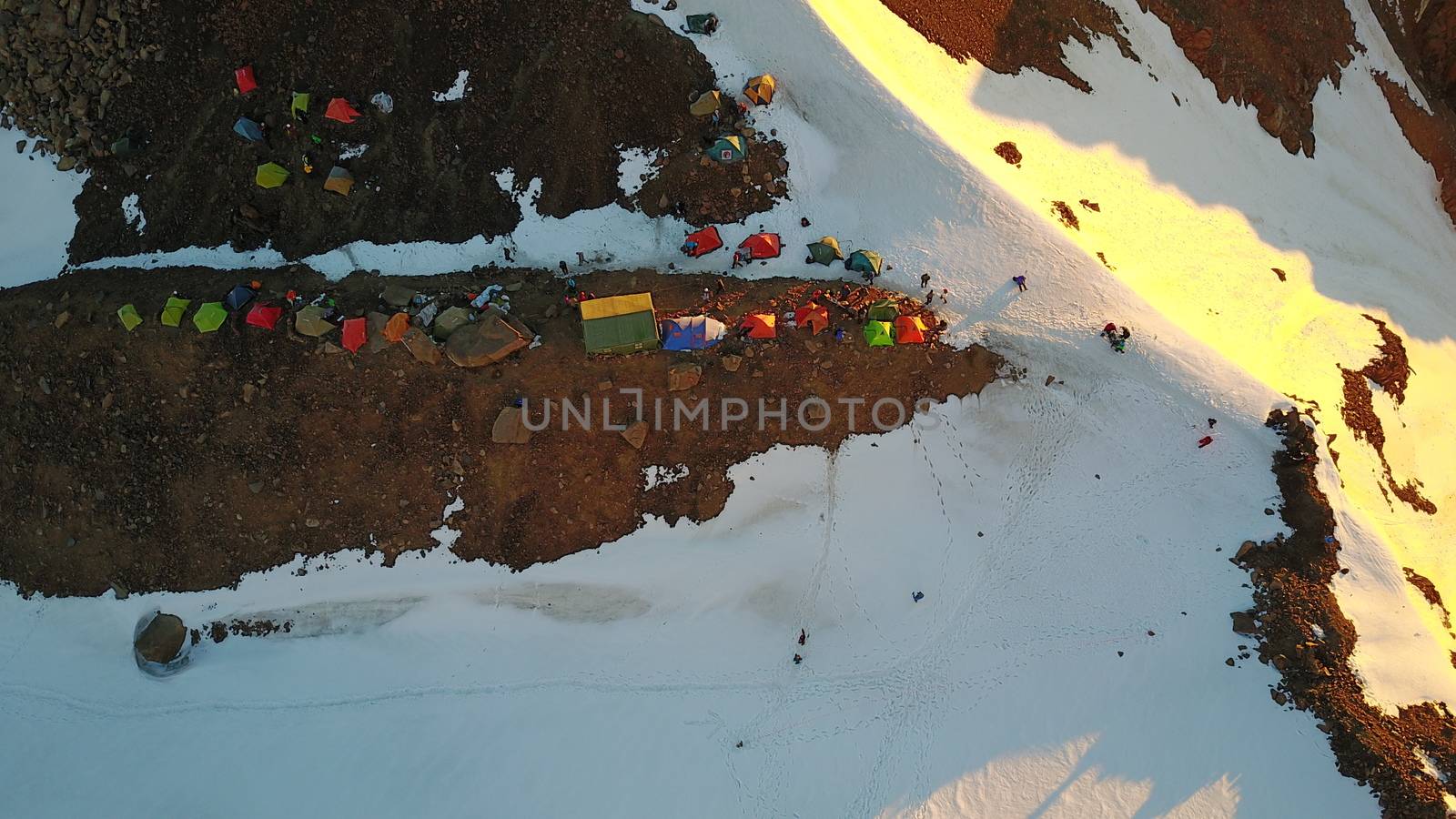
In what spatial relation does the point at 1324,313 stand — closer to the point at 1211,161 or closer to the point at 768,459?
the point at 1211,161

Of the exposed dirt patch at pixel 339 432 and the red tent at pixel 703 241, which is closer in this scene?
the exposed dirt patch at pixel 339 432

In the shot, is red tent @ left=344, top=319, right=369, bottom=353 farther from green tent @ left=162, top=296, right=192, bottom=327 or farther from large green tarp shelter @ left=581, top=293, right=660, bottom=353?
large green tarp shelter @ left=581, top=293, right=660, bottom=353

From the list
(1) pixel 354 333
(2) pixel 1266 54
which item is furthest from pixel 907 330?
(2) pixel 1266 54

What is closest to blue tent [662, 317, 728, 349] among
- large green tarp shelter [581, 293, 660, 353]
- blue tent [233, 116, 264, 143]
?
large green tarp shelter [581, 293, 660, 353]

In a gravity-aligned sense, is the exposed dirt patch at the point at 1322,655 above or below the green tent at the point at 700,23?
below

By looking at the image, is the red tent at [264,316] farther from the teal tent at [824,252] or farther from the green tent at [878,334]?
the green tent at [878,334]

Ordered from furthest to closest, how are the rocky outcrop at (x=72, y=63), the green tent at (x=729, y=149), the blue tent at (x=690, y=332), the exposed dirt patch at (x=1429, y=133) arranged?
the exposed dirt patch at (x=1429, y=133), the rocky outcrop at (x=72, y=63), the green tent at (x=729, y=149), the blue tent at (x=690, y=332)

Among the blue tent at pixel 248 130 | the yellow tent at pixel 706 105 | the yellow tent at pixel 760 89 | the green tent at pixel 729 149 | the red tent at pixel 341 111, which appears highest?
the yellow tent at pixel 760 89

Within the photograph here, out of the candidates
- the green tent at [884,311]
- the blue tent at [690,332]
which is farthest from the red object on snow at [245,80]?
the green tent at [884,311]
